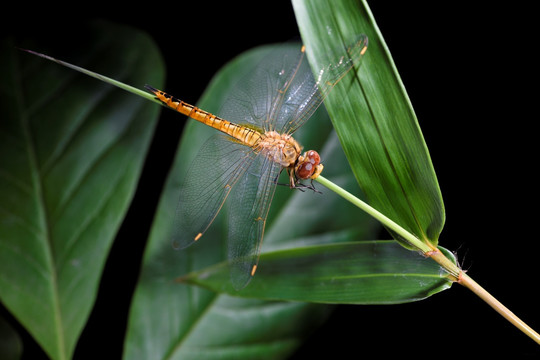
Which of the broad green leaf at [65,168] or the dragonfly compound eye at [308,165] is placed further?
the broad green leaf at [65,168]

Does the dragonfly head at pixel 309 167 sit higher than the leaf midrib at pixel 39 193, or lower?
higher

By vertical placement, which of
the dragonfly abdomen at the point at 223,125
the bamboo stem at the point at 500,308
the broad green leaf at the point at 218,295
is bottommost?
the broad green leaf at the point at 218,295

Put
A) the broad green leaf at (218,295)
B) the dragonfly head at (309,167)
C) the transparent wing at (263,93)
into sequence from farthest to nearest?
the broad green leaf at (218,295) → the transparent wing at (263,93) → the dragonfly head at (309,167)

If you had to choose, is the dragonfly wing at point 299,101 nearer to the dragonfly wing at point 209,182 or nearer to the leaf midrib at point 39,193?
the dragonfly wing at point 209,182

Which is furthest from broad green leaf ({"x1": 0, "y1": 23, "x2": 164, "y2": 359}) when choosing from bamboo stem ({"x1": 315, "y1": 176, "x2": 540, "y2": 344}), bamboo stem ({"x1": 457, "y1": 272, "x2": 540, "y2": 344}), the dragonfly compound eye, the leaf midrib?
bamboo stem ({"x1": 457, "y1": 272, "x2": 540, "y2": 344})

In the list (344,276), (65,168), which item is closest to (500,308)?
(344,276)

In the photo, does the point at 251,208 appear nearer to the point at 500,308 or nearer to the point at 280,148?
the point at 280,148

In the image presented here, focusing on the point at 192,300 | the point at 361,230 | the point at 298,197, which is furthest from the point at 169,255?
the point at 361,230

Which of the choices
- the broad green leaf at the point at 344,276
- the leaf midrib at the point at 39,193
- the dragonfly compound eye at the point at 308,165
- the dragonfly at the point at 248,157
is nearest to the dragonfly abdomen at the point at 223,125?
the dragonfly at the point at 248,157
